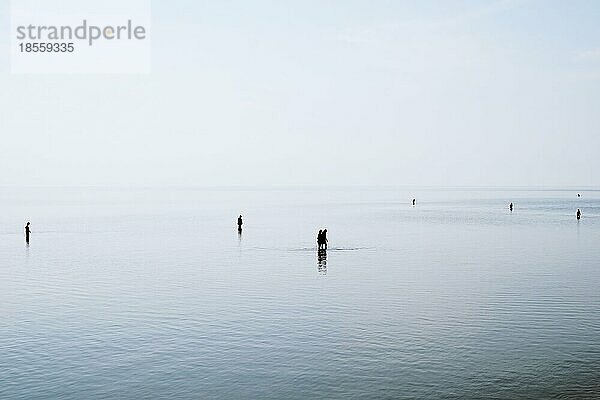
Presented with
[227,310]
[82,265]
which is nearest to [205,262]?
[82,265]

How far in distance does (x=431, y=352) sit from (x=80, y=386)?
1684 centimetres

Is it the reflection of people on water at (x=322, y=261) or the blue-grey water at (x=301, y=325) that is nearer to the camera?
the blue-grey water at (x=301, y=325)

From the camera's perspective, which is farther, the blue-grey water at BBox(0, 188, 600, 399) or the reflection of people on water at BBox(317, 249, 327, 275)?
the reflection of people on water at BBox(317, 249, 327, 275)

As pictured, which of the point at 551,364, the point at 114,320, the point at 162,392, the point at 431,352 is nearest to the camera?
the point at 162,392

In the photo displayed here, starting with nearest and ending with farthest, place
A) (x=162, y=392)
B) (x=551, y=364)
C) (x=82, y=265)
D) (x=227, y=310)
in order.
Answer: (x=162, y=392)
(x=551, y=364)
(x=227, y=310)
(x=82, y=265)

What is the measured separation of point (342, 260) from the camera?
71.7 meters

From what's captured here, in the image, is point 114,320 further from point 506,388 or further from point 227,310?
point 506,388

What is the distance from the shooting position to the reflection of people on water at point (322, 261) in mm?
63031

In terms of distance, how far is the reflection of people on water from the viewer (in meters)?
63.0

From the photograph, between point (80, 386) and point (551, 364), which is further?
point (551, 364)

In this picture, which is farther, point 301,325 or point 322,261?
point 322,261

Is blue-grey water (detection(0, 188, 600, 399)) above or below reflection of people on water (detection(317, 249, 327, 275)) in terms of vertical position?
below

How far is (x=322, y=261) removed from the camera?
7056 centimetres

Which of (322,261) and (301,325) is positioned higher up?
(322,261)
